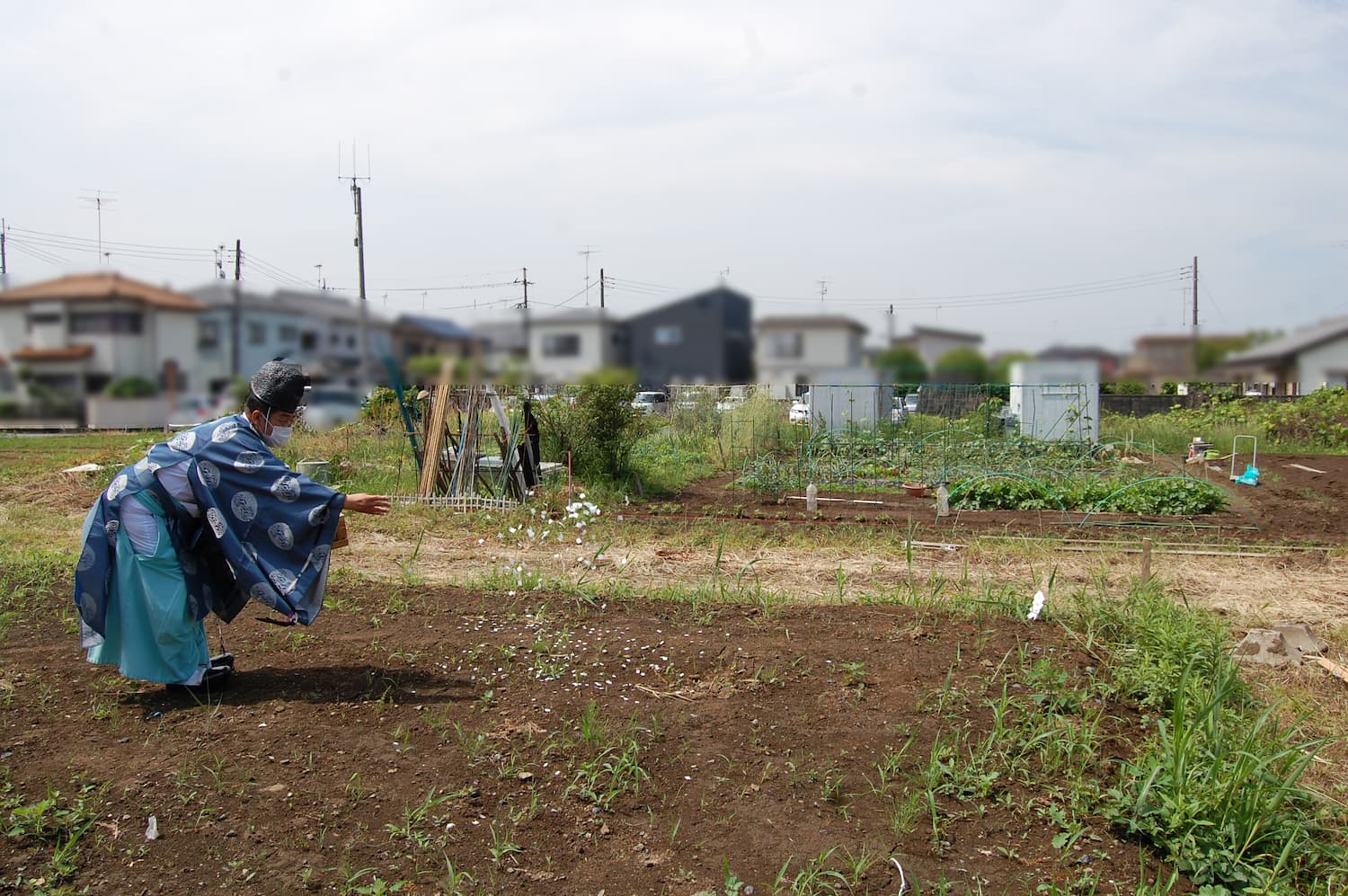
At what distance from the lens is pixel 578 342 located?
13.3ft

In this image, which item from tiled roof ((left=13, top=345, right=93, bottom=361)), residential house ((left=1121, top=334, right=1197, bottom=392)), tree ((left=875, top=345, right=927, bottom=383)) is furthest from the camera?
residential house ((left=1121, top=334, right=1197, bottom=392))

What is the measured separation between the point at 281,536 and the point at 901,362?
2960 mm

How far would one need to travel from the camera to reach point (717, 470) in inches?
542

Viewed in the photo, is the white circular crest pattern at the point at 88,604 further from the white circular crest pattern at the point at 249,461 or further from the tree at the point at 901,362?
the tree at the point at 901,362

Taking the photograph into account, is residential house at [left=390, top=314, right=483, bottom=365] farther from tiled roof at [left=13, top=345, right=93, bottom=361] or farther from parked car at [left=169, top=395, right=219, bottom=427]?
tiled roof at [left=13, top=345, right=93, bottom=361]

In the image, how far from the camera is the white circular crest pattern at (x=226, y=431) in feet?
11.5

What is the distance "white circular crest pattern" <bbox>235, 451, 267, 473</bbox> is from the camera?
3518 millimetres

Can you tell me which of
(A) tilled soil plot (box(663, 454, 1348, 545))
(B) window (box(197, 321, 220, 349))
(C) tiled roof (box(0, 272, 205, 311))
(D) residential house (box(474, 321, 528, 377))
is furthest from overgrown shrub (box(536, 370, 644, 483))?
(C) tiled roof (box(0, 272, 205, 311))

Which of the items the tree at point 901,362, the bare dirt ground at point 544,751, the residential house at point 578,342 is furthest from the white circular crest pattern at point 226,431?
the tree at point 901,362

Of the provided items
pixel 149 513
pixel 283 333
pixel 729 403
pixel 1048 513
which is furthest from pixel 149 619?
pixel 729 403

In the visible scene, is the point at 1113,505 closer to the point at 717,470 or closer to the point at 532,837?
the point at 717,470

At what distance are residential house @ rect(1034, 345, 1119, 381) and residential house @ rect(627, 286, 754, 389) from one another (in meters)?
1.70

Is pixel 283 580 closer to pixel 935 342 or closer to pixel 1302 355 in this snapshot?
pixel 935 342

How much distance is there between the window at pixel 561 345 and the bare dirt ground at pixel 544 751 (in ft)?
4.13
